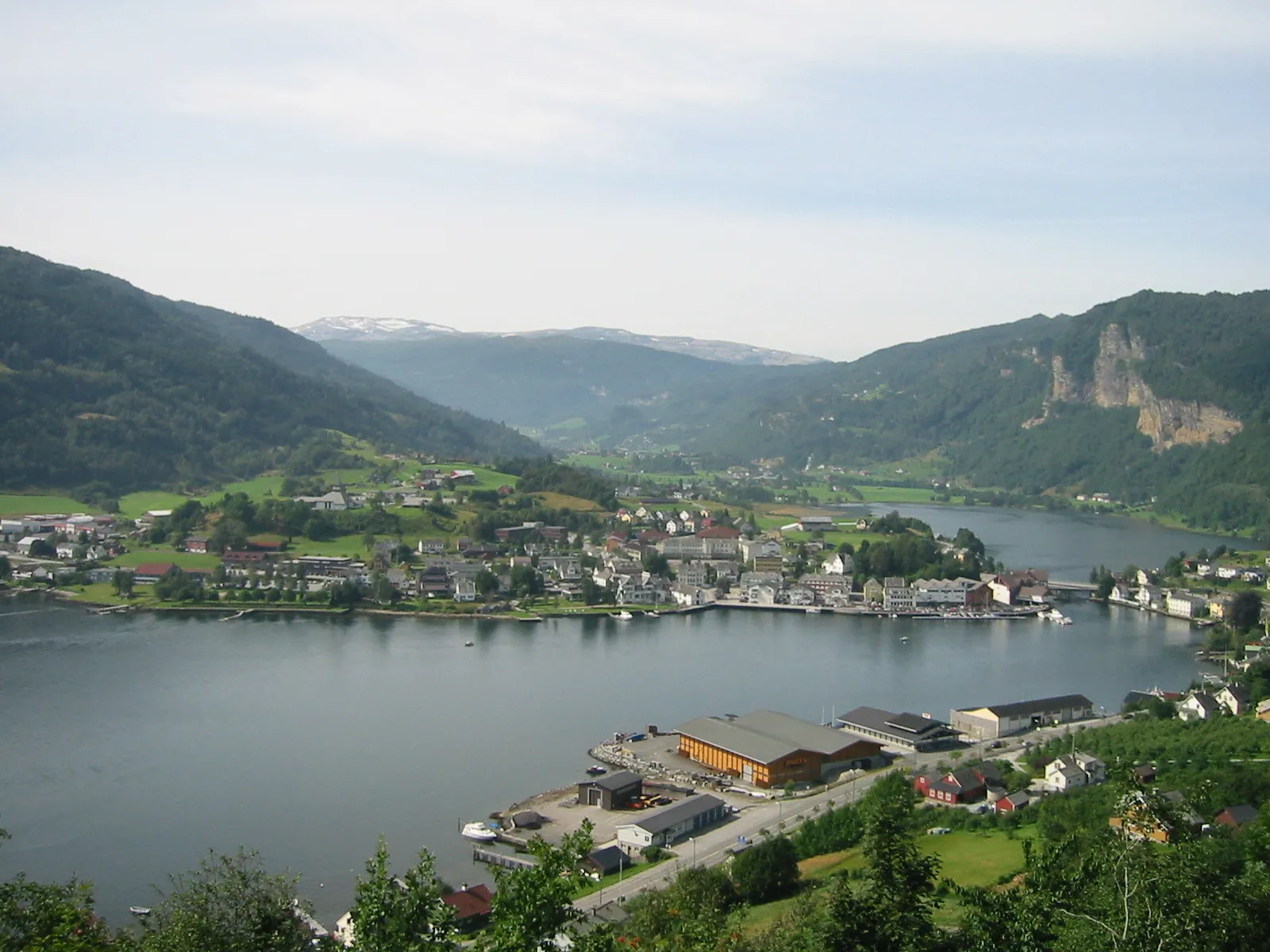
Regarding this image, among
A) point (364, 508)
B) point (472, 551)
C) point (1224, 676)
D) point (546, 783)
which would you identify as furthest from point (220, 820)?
point (364, 508)

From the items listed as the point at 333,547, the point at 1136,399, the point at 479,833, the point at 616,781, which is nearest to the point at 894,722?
the point at 616,781

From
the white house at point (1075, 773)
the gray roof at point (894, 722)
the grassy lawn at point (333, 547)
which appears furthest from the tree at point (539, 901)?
the grassy lawn at point (333, 547)

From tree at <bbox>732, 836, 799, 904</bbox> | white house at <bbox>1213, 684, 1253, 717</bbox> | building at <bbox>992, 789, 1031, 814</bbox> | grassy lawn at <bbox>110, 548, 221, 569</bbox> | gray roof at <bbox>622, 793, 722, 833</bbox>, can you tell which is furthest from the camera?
grassy lawn at <bbox>110, 548, 221, 569</bbox>

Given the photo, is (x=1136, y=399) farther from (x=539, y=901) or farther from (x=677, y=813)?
(x=539, y=901)

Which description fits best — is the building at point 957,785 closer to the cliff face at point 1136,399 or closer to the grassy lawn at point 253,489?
the grassy lawn at point 253,489

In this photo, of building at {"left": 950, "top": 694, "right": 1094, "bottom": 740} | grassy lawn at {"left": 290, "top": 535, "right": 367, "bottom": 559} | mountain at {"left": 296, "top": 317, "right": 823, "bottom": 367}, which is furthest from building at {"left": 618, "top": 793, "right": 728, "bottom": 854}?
mountain at {"left": 296, "top": 317, "right": 823, "bottom": 367}

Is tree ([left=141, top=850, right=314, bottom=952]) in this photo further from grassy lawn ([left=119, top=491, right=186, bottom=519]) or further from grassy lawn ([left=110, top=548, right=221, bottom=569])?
grassy lawn ([left=119, top=491, right=186, bottom=519])
